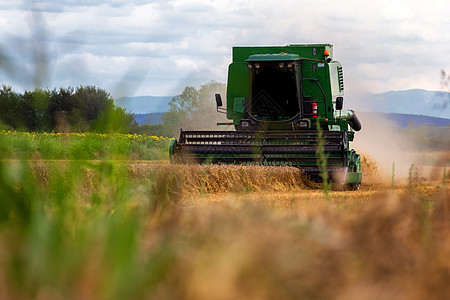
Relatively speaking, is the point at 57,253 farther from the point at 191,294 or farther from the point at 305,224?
the point at 305,224

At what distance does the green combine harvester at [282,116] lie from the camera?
12.2m

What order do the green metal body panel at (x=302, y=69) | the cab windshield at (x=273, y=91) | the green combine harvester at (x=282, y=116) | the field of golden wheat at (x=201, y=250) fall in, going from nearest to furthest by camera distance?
1. the field of golden wheat at (x=201, y=250)
2. the green combine harvester at (x=282, y=116)
3. the cab windshield at (x=273, y=91)
4. the green metal body panel at (x=302, y=69)

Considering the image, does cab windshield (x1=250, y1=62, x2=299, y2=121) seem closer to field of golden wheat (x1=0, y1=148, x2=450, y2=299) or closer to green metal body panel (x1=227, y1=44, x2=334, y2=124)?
green metal body panel (x1=227, y1=44, x2=334, y2=124)

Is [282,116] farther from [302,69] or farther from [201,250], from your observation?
[201,250]

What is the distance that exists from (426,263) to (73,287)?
119 centimetres

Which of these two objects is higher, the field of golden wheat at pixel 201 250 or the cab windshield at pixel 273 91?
the cab windshield at pixel 273 91

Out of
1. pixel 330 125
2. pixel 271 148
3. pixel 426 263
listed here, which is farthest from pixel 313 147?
pixel 426 263

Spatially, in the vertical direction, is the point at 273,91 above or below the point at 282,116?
above

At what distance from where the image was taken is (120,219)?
1.94 meters

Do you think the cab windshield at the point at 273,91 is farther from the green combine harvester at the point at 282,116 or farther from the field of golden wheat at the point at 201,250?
the field of golden wheat at the point at 201,250

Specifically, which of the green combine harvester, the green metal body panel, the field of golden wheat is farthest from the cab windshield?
the field of golden wheat

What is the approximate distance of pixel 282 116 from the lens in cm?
1435

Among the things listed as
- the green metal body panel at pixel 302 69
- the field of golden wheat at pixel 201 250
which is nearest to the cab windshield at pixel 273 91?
the green metal body panel at pixel 302 69

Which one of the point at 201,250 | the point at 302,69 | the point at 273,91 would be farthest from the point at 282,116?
the point at 201,250
